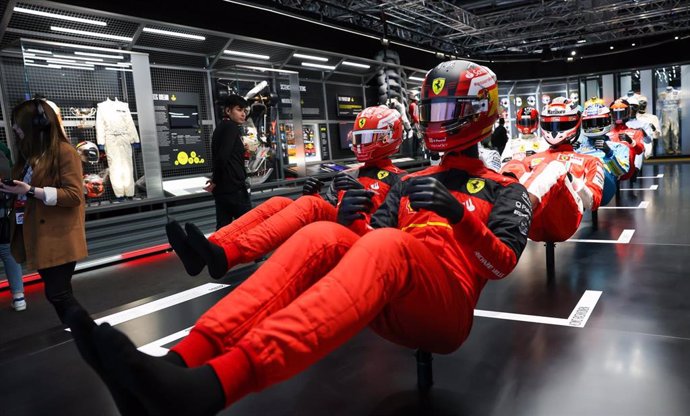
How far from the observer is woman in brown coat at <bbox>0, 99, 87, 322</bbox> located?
2.46 meters

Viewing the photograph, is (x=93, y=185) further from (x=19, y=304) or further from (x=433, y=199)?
(x=433, y=199)

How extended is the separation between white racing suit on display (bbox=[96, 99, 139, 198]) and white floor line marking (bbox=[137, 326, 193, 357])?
355 cm

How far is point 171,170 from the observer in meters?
6.52

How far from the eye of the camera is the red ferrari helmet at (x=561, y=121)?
414 centimetres

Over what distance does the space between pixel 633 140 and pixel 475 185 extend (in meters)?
6.46

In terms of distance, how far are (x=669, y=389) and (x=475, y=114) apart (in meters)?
1.23

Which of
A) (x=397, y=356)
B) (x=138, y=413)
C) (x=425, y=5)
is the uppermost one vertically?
(x=425, y=5)

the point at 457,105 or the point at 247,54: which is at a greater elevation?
the point at 247,54

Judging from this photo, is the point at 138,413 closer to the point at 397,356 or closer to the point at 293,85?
the point at 397,356

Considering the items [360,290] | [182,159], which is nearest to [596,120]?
[182,159]

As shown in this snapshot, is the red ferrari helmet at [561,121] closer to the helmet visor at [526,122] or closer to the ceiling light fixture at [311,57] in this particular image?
the helmet visor at [526,122]

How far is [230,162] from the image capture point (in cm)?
391

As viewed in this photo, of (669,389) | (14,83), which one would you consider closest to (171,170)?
(14,83)

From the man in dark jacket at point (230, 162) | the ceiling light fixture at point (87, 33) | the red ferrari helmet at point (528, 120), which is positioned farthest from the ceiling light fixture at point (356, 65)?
the man in dark jacket at point (230, 162)
